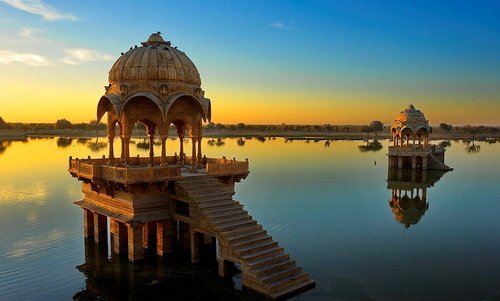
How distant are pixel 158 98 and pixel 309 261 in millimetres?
9001

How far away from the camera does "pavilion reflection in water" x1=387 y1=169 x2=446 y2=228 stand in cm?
2655

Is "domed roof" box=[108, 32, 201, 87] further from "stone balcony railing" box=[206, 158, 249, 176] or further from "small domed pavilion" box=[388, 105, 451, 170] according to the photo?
"small domed pavilion" box=[388, 105, 451, 170]

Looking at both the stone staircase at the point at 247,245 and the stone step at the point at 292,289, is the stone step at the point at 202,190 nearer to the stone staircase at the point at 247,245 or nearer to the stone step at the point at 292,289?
the stone staircase at the point at 247,245

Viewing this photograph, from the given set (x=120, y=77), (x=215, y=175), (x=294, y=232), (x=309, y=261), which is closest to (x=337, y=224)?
(x=294, y=232)

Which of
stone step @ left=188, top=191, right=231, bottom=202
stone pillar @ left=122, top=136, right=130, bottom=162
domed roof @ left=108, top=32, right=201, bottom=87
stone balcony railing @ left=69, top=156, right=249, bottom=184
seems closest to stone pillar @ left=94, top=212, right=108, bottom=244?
stone balcony railing @ left=69, top=156, right=249, bottom=184

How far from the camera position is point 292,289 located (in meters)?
13.6

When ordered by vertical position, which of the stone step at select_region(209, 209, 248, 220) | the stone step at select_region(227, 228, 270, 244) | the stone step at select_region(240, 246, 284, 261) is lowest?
the stone step at select_region(240, 246, 284, 261)

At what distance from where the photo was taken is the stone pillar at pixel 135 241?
645 inches

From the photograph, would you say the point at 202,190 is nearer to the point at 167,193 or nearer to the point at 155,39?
the point at 167,193

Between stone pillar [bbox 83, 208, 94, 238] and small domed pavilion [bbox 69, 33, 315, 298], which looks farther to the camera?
stone pillar [bbox 83, 208, 94, 238]

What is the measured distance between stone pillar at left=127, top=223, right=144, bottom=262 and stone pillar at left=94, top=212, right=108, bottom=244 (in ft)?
10.5

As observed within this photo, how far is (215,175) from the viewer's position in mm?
18125

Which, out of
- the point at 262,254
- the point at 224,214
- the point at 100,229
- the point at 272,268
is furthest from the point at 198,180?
the point at 100,229

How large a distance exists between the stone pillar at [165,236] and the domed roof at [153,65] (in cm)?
597
